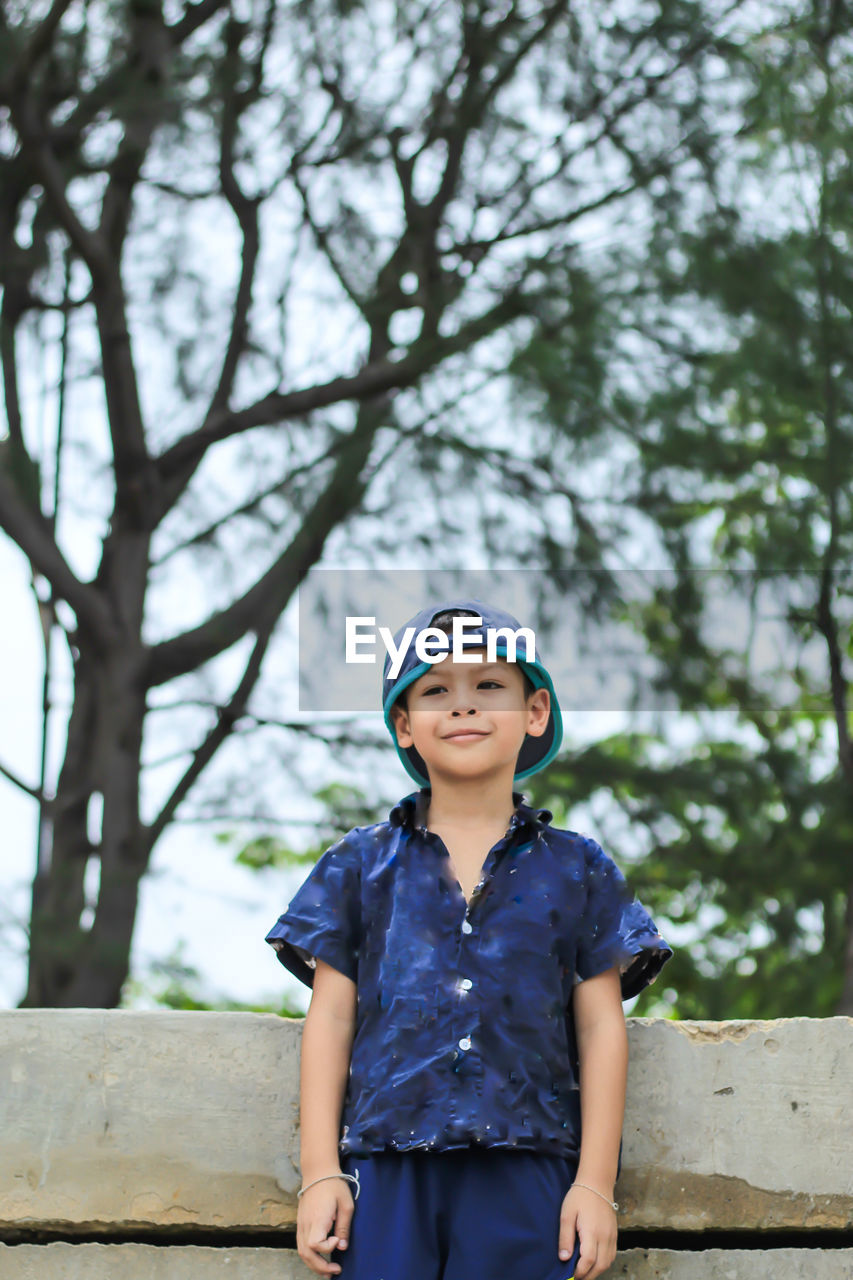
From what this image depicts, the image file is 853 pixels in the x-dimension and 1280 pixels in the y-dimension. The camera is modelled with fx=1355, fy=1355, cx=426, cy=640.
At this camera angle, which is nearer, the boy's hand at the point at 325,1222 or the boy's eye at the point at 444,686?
the boy's hand at the point at 325,1222

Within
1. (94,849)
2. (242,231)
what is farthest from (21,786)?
(242,231)

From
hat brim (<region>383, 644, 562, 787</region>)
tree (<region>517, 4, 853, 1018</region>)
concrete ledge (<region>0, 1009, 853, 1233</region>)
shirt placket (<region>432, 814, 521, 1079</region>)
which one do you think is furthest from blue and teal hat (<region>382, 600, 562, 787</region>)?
tree (<region>517, 4, 853, 1018</region>)

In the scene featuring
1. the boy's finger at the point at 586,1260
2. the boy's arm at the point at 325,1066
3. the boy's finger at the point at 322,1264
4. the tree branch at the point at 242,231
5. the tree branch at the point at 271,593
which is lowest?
the boy's finger at the point at 322,1264

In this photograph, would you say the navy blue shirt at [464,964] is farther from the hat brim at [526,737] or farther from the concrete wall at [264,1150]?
the concrete wall at [264,1150]

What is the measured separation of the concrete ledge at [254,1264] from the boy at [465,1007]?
258 millimetres

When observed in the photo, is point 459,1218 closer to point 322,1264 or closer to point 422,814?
point 322,1264

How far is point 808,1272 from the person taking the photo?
1.45 m

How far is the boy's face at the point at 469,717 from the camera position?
129 centimetres

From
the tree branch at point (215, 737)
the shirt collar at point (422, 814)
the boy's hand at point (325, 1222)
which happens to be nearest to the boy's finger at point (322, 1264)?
the boy's hand at point (325, 1222)

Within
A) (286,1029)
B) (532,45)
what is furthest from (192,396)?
(286,1029)

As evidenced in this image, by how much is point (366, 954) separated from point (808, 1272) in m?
0.63

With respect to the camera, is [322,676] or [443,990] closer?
[443,990]

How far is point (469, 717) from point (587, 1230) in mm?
461

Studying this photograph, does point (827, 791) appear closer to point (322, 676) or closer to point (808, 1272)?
point (322, 676)
